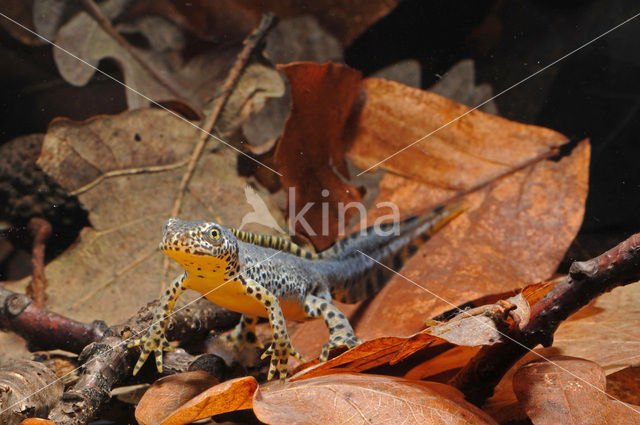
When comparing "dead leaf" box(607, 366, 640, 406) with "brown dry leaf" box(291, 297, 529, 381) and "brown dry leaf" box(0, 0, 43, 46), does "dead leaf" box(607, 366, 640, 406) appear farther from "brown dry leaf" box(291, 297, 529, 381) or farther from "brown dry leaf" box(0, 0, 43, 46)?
"brown dry leaf" box(0, 0, 43, 46)

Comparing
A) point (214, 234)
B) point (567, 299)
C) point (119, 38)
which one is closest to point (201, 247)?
point (214, 234)

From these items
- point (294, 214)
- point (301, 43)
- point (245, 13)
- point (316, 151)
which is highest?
point (245, 13)

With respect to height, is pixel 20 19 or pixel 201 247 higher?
pixel 20 19

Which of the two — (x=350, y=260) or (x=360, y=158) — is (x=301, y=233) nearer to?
(x=350, y=260)

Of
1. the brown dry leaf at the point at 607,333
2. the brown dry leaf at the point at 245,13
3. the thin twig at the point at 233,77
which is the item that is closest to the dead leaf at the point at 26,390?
the thin twig at the point at 233,77

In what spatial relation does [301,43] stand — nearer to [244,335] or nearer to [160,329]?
[244,335]

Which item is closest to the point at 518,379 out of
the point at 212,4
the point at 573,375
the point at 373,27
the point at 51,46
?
the point at 573,375

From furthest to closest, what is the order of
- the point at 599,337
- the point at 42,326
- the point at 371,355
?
the point at 42,326
the point at 599,337
the point at 371,355

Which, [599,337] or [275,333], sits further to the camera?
[275,333]
